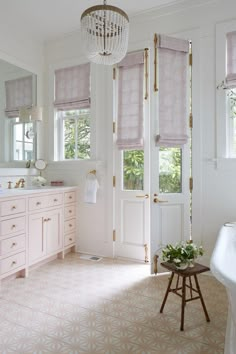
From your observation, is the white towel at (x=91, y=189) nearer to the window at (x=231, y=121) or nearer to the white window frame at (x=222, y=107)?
the white window frame at (x=222, y=107)

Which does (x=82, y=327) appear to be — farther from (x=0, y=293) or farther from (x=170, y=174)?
(x=170, y=174)

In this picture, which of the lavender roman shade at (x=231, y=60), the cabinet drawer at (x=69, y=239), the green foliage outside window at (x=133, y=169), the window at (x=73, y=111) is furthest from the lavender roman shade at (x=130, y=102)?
the cabinet drawer at (x=69, y=239)

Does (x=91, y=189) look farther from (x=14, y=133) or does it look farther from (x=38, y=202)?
(x=14, y=133)

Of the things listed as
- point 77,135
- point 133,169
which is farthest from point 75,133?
point 133,169

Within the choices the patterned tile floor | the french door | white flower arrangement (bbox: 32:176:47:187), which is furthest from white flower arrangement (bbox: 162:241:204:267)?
white flower arrangement (bbox: 32:176:47:187)

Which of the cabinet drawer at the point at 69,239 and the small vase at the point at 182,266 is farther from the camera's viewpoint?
the cabinet drawer at the point at 69,239

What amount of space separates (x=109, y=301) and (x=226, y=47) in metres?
2.94

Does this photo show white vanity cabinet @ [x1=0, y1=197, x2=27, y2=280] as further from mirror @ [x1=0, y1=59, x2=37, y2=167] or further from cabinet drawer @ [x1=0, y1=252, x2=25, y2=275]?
mirror @ [x1=0, y1=59, x2=37, y2=167]

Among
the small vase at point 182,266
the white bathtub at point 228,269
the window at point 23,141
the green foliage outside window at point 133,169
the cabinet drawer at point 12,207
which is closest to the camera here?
the white bathtub at point 228,269

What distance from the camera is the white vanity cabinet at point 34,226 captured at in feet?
8.82

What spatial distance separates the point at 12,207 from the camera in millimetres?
2738

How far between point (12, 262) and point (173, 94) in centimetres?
258

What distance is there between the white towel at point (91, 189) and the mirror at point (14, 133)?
98 cm

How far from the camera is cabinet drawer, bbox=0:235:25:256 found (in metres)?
2.64
